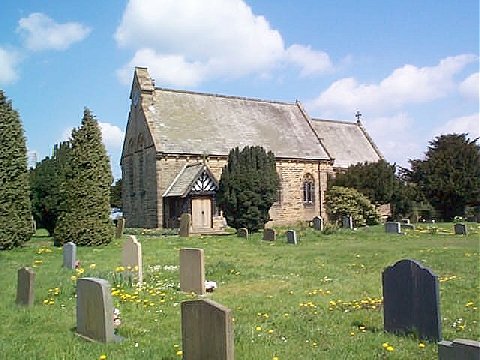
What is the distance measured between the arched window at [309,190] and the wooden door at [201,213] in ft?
32.6

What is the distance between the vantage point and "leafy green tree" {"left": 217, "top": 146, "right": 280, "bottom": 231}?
3166cm

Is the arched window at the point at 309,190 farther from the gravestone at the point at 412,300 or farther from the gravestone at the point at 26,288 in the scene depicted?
the gravestone at the point at 412,300

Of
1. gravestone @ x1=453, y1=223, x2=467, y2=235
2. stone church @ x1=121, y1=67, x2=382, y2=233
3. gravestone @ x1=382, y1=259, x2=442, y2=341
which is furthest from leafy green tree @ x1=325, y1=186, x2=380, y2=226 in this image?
gravestone @ x1=382, y1=259, x2=442, y2=341

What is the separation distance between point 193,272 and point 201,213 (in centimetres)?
2449

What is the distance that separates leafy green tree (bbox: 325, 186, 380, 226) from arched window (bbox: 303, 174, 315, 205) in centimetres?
172

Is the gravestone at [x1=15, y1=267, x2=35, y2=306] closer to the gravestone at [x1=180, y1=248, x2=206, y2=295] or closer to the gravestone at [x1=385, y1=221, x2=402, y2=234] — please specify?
the gravestone at [x1=180, y1=248, x2=206, y2=295]

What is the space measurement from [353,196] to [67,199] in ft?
78.1

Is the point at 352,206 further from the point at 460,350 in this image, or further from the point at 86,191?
the point at 460,350

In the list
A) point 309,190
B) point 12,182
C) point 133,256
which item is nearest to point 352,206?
point 309,190

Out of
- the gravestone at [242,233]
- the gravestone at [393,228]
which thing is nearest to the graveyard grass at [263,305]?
the gravestone at [242,233]

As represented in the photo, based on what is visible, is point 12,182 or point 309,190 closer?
point 12,182

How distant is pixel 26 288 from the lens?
1045 cm

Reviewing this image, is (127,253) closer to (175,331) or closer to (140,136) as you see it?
(175,331)

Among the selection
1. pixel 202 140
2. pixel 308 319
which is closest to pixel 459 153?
pixel 202 140
